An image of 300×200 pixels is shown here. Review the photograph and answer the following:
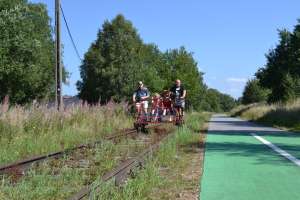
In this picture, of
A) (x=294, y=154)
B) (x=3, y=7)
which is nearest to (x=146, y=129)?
(x=294, y=154)

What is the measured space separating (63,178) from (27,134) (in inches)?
300

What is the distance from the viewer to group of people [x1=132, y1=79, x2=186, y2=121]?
23375 millimetres

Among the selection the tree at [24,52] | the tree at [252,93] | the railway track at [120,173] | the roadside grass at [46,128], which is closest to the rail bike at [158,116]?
the roadside grass at [46,128]

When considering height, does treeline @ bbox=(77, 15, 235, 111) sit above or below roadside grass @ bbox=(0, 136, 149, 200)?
above

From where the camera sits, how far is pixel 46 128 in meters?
19.3

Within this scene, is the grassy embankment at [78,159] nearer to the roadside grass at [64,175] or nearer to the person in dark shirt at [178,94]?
the roadside grass at [64,175]

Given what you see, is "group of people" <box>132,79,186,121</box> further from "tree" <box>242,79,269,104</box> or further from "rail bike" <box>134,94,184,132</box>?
"tree" <box>242,79,269,104</box>

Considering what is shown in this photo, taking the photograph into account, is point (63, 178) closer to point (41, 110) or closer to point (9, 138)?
point (9, 138)

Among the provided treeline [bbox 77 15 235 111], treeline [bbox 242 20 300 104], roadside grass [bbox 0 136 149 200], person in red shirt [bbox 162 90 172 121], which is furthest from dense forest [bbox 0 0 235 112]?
roadside grass [bbox 0 136 149 200]

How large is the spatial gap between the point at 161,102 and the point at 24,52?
13637 mm

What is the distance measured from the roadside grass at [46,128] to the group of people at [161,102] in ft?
5.09

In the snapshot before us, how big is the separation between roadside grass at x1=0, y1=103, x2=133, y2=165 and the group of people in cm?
155

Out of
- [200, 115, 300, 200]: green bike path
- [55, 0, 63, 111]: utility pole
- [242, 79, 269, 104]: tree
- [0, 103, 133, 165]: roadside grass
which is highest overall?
[242, 79, 269, 104]: tree

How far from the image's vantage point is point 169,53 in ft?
267
